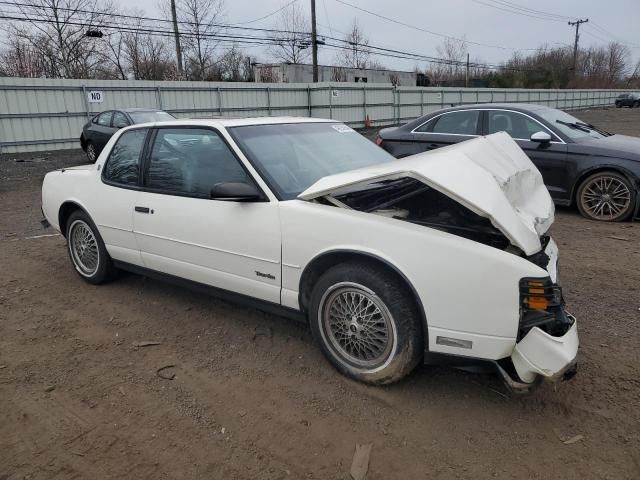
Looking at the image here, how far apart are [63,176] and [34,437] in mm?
3046

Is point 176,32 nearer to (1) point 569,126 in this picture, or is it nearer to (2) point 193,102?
(2) point 193,102

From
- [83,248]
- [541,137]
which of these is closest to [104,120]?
[83,248]

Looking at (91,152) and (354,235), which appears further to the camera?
(91,152)

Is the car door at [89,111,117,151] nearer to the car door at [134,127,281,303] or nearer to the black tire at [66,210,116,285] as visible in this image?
the black tire at [66,210,116,285]

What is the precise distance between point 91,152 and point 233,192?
12989mm

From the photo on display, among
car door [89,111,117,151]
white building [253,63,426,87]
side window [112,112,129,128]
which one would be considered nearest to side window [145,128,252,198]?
side window [112,112,129,128]

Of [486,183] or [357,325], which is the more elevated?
[486,183]

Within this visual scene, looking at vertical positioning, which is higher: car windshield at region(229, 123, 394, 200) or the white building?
the white building

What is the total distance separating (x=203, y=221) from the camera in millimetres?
3566

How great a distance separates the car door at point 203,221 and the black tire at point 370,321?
405 mm

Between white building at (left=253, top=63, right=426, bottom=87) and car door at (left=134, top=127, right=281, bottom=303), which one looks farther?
white building at (left=253, top=63, right=426, bottom=87)

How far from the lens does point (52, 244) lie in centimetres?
638

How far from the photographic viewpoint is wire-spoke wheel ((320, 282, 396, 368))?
2836mm

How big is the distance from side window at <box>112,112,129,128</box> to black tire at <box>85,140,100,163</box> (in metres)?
1.15
